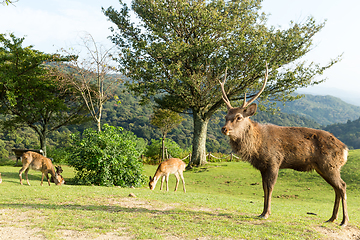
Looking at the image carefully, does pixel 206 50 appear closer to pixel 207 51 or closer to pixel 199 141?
pixel 207 51

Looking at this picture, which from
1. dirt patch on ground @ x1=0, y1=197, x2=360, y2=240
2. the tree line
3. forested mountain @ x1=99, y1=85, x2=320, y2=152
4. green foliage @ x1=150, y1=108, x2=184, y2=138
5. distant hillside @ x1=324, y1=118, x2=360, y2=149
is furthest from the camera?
distant hillside @ x1=324, y1=118, x2=360, y2=149

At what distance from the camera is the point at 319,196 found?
40.3 ft

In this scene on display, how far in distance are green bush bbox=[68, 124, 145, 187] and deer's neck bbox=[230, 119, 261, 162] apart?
688 cm

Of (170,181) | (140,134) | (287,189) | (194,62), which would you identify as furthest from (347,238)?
(140,134)

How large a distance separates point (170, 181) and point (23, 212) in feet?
35.2

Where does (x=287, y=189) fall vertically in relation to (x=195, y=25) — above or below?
below

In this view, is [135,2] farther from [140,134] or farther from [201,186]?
[140,134]

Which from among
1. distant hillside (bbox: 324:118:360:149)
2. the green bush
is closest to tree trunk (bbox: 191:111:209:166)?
the green bush

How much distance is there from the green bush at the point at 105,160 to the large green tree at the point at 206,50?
271 inches

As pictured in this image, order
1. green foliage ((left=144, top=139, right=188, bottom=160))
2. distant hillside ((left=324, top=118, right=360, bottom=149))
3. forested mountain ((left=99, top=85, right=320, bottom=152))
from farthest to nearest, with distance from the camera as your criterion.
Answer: distant hillside ((left=324, top=118, right=360, bottom=149)) < forested mountain ((left=99, top=85, right=320, bottom=152)) < green foliage ((left=144, top=139, right=188, bottom=160))

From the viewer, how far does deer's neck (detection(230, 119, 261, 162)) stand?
5.45m

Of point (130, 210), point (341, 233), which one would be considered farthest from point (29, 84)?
point (341, 233)

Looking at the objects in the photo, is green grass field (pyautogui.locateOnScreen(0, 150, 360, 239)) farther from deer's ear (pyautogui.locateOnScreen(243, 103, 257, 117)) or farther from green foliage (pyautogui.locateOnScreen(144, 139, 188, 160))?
green foliage (pyautogui.locateOnScreen(144, 139, 188, 160))

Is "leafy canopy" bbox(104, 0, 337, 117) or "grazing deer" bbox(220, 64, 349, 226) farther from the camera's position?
"leafy canopy" bbox(104, 0, 337, 117)
